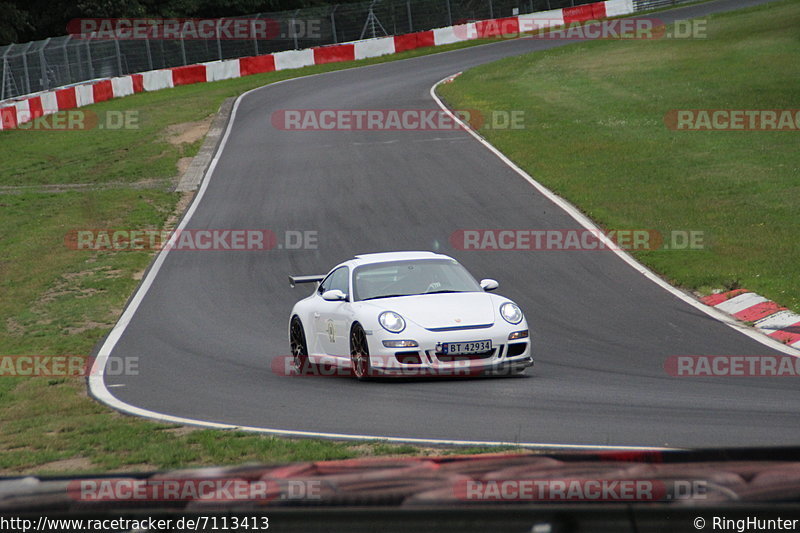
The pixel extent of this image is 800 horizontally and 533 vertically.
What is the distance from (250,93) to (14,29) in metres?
19.9

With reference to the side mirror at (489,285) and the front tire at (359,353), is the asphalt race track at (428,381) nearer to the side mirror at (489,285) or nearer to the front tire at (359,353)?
the front tire at (359,353)

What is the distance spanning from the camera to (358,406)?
381 inches

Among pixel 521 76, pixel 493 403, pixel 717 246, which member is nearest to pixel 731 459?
pixel 493 403

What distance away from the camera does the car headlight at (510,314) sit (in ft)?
36.0

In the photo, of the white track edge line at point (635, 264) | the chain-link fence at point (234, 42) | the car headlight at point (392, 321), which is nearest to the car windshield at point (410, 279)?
the car headlight at point (392, 321)

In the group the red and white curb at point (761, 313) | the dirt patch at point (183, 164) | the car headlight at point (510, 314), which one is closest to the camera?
the car headlight at point (510, 314)

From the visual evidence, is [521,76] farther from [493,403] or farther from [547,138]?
[493,403]

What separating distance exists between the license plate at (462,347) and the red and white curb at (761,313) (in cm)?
415

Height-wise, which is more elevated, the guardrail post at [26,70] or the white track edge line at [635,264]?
the guardrail post at [26,70]

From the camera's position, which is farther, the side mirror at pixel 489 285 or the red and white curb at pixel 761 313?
the red and white curb at pixel 761 313

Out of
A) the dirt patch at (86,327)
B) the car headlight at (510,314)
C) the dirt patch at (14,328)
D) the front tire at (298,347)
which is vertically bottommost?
the dirt patch at (86,327)

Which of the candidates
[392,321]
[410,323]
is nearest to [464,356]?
[410,323]

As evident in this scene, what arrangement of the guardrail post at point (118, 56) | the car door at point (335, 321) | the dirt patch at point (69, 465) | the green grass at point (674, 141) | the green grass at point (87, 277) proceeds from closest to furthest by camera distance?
the dirt patch at point (69, 465) < the green grass at point (87, 277) < the car door at point (335, 321) < the green grass at point (674, 141) < the guardrail post at point (118, 56)

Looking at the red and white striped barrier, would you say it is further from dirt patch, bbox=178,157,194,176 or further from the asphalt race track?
the asphalt race track
